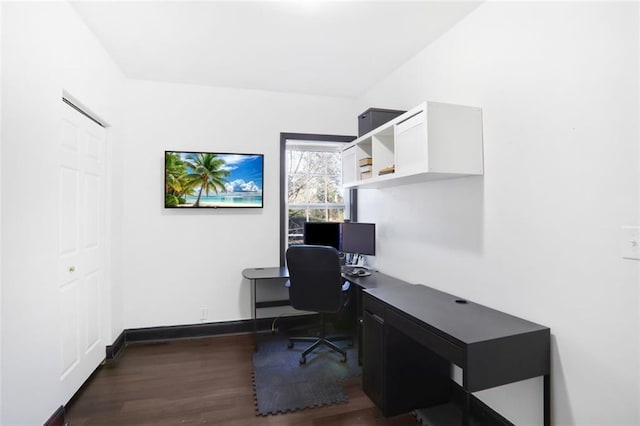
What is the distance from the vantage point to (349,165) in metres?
3.19

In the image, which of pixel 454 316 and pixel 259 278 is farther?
pixel 259 278

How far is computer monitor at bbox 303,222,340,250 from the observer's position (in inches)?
137

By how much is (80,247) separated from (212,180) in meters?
1.33

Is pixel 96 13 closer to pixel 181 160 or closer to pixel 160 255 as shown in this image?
pixel 181 160

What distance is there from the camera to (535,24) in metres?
1.66

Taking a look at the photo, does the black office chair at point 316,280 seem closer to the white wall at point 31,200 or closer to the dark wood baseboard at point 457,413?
the dark wood baseboard at point 457,413

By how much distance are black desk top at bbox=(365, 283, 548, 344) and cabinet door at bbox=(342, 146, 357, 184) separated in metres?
1.23

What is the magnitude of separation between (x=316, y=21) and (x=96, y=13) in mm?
1520

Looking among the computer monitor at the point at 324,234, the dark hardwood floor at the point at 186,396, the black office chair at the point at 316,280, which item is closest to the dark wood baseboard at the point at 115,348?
the dark hardwood floor at the point at 186,396

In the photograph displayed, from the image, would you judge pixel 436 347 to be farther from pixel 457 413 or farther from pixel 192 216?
pixel 192 216

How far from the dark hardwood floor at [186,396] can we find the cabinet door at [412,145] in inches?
65.2

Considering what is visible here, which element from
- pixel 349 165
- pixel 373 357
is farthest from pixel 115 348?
pixel 349 165

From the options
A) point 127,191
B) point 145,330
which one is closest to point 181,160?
point 127,191

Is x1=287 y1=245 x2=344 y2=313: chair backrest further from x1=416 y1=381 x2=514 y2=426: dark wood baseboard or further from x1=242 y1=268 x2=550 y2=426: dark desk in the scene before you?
x1=416 y1=381 x2=514 y2=426: dark wood baseboard
